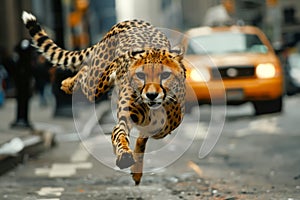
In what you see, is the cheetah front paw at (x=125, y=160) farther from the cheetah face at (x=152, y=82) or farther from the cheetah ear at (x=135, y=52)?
the cheetah ear at (x=135, y=52)

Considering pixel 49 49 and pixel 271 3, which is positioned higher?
pixel 49 49

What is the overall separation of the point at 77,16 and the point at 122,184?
2096cm

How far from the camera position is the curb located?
10.1 m

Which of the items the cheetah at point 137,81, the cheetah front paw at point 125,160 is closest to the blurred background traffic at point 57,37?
the cheetah at point 137,81

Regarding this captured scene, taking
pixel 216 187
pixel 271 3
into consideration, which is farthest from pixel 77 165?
pixel 271 3

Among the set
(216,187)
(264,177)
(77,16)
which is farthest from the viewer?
(77,16)

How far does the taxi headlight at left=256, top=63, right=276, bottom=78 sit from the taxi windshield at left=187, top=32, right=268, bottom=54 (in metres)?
0.53

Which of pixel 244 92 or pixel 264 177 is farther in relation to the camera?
pixel 244 92

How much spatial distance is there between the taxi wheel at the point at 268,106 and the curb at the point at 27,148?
19.6 feet

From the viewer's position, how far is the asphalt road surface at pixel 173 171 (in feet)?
21.7

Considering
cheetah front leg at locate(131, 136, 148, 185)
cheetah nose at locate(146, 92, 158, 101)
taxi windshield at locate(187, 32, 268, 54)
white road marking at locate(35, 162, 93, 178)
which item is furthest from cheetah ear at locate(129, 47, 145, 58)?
taxi windshield at locate(187, 32, 268, 54)

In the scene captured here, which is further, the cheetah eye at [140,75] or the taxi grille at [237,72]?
the taxi grille at [237,72]

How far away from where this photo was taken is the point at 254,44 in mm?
18031

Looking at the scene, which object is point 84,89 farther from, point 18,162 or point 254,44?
point 254,44
